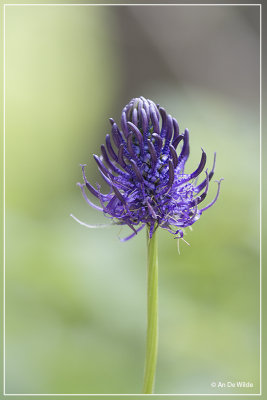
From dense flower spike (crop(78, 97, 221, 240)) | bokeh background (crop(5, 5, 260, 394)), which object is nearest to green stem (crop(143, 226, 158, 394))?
dense flower spike (crop(78, 97, 221, 240))

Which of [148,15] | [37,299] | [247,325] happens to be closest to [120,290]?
[37,299]

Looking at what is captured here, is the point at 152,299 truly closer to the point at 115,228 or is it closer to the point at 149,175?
the point at 149,175

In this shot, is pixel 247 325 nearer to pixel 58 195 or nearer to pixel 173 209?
pixel 173 209

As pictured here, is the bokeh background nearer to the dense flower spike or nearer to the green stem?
the green stem

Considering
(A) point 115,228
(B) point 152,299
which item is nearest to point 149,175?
(B) point 152,299

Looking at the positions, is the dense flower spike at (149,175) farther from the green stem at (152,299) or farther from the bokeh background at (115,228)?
the bokeh background at (115,228)

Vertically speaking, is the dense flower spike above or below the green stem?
above

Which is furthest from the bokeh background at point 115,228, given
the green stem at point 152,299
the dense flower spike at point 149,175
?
the dense flower spike at point 149,175
